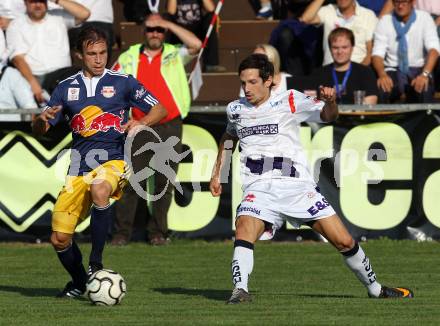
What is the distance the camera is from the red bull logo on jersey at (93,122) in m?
9.49

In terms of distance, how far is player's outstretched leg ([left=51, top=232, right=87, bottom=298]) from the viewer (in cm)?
945

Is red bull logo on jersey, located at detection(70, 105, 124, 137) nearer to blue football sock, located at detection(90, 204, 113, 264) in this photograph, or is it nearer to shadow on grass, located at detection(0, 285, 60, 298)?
blue football sock, located at detection(90, 204, 113, 264)

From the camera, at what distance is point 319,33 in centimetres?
1558

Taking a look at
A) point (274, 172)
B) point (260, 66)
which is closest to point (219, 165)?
point (274, 172)

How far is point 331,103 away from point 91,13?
765cm

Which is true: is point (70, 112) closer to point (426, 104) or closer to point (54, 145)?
point (54, 145)

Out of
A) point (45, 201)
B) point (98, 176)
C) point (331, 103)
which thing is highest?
point (331, 103)

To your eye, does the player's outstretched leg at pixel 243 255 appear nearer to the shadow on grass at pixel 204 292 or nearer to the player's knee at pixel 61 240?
the shadow on grass at pixel 204 292

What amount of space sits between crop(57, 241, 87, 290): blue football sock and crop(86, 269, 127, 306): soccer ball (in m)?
0.66

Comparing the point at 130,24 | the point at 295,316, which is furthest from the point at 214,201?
the point at 295,316

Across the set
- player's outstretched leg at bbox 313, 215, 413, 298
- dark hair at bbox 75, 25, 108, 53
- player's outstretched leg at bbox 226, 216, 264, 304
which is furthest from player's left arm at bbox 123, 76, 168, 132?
player's outstretched leg at bbox 313, 215, 413, 298

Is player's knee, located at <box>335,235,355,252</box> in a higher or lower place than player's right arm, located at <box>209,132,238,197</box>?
lower

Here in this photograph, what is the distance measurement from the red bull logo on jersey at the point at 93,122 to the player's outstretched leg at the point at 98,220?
0.51 metres

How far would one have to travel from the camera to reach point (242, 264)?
865cm
